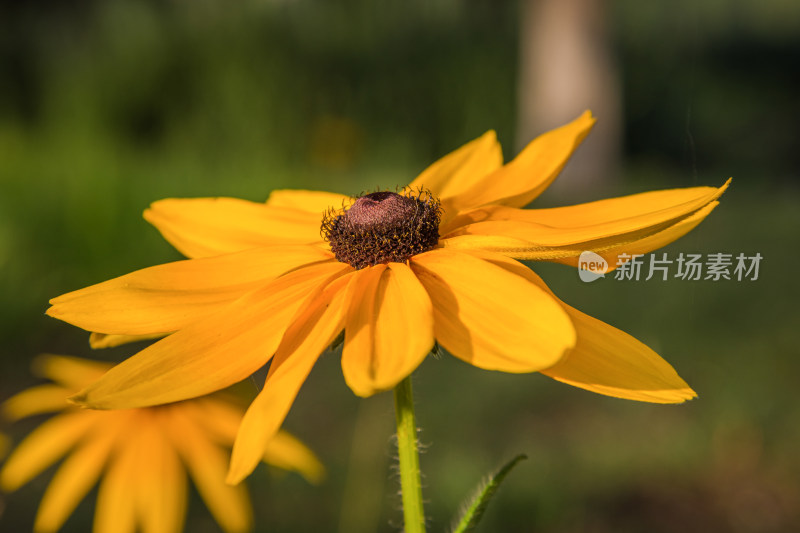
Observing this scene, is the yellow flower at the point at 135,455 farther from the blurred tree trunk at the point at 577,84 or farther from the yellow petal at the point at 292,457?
the blurred tree trunk at the point at 577,84

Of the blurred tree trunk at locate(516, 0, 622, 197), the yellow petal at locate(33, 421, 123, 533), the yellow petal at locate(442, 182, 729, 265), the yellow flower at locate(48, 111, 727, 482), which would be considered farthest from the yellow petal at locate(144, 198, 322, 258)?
the blurred tree trunk at locate(516, 0, 622, 197)

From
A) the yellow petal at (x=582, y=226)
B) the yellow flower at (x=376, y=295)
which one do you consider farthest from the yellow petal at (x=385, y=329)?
the yellow petal at (x=582, y=226)

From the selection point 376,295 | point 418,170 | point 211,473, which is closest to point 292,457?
point 211,473

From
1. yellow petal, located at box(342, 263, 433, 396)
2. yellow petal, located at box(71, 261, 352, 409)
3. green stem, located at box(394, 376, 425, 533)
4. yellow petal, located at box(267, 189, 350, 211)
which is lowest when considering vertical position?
green stem, located at box(394, 376, 425, 533)

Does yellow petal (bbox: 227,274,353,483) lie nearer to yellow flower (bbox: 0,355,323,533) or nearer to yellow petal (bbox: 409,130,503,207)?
yellow petal (bbox: 409,130,503,207)

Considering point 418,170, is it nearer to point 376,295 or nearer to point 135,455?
point 135,455

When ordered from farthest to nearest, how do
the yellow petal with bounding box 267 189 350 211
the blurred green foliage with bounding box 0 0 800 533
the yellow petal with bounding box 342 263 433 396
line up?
the blurred green foliage with bounding box 0 0 800 533 → the yellow petal with bounding box 267 189 350 211 → the yellow petal with bounding box 342 263 433 396
